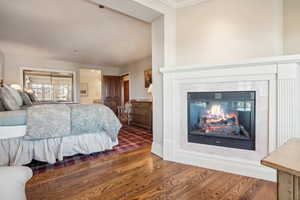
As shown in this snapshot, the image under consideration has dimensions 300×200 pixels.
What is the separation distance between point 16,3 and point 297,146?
12.1 ft

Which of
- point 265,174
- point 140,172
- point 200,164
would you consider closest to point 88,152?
point 140,172

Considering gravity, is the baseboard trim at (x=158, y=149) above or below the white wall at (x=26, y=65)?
below

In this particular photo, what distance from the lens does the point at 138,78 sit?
247 inches

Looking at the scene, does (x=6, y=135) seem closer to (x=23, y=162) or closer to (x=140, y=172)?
(x=23, y=162)

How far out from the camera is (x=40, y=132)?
6.95 ft

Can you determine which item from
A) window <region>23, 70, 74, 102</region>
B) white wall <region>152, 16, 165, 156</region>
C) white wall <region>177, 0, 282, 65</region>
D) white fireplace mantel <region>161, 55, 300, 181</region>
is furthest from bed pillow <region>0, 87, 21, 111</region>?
window <region>23, 70, 74, 102</region>

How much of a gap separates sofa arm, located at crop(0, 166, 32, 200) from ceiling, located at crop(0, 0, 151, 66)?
2.56m

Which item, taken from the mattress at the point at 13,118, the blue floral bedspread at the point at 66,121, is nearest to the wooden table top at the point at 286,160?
the blue floral bedspread at the point at 66,121

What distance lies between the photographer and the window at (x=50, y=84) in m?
5.67

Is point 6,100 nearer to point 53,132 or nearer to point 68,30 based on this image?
point 53,132

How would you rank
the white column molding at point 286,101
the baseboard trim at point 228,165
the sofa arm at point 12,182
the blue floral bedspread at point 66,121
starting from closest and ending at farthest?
the sofa arm at point 12,182 → the white column molding at point 286,101 → the baseboard trim at point 228,165 → the blue floral bedspread at point 66,121

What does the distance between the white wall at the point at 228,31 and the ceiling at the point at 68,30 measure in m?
1.16

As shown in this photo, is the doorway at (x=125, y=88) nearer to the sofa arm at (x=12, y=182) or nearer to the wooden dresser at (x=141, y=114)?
the wooden dresser at (x=141, y=114)

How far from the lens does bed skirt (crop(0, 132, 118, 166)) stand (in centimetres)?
202
